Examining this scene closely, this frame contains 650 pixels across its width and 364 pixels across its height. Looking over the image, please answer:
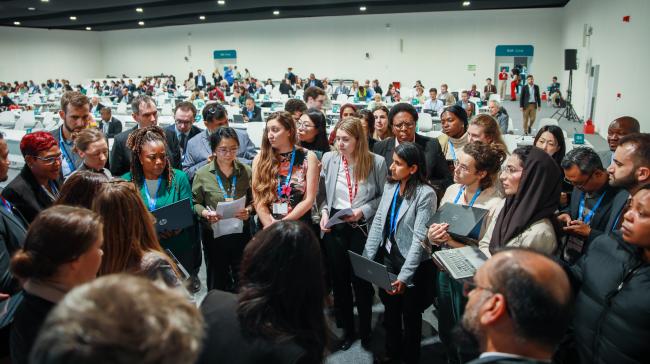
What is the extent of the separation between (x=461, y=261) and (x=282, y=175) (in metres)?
1.41

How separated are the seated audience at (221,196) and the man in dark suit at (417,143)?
1.17 metres

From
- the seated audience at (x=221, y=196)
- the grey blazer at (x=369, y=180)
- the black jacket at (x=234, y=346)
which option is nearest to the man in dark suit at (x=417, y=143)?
the grey blazer at (x=369, y=180)

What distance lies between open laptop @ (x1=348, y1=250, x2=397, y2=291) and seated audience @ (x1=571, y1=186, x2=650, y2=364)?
88cm

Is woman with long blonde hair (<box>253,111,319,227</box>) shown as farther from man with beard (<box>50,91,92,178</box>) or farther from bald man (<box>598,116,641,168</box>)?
bald man (<box>598,116,641,168</box>)

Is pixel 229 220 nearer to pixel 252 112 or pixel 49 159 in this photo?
pixel 49 159

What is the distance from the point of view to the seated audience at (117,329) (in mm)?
690

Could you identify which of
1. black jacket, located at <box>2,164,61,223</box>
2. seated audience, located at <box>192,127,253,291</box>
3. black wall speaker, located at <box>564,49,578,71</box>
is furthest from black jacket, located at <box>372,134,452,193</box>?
black wall speaker, located at <box>564,49,578,71</box>

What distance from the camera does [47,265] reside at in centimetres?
130

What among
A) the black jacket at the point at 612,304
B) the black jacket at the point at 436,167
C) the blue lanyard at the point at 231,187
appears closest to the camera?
the black jacket at the point at 612,304

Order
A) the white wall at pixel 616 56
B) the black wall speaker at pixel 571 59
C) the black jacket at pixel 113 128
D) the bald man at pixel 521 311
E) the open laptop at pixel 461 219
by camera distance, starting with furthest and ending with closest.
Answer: the black wall speaker at pixel 571 59 → the white wall at pixel 616 56 → the black jacket at pixel 113 128 → the open laptop at pixel 461 219 → the bald man at pixel 521 311

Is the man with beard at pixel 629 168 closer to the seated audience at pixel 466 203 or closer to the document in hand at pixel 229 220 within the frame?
the seated audience at pixel 466 203

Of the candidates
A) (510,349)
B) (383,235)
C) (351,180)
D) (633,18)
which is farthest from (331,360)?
(633,18)

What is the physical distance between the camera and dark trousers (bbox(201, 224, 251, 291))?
3.08m

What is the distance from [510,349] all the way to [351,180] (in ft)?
6.30
